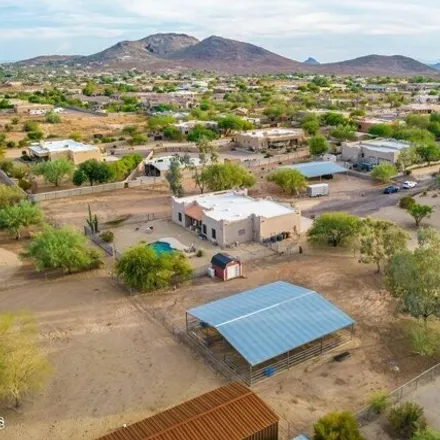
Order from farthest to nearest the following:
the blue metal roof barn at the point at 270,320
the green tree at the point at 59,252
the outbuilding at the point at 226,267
A: the green tree at the point at 59,252 < the outbuilding at the point at 226,267 < the blue metal roof barn at the point at 270,320

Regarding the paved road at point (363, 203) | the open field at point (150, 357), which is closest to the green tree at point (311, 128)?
the paved road at point (363, 203)

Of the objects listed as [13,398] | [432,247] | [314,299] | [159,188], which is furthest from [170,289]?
[159,188]

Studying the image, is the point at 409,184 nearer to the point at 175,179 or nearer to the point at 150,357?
the point at 175,179

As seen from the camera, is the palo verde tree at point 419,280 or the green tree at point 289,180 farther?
the green tree at point 289,180

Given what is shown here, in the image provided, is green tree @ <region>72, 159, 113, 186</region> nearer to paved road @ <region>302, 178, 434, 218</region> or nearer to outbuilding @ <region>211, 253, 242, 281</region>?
paved road @ <region>302, 178, 434, 218</region>

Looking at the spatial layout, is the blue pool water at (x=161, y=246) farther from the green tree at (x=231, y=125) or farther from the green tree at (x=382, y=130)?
the green tree at (x=231, y=125)

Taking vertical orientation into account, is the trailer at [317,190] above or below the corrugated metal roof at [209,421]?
above

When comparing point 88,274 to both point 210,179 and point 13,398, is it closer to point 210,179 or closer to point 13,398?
point 13,398
